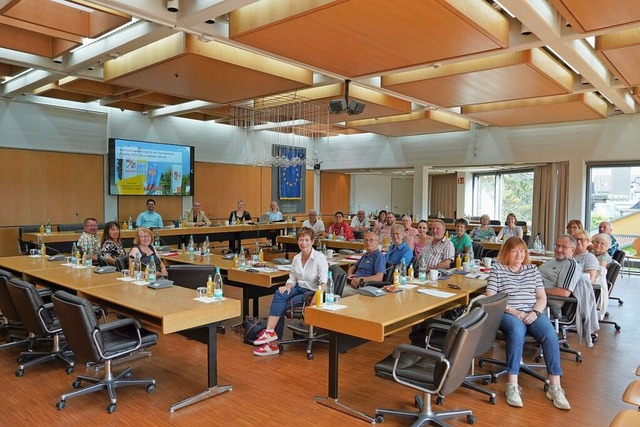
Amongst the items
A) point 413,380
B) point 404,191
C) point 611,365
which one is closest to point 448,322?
point 413,380

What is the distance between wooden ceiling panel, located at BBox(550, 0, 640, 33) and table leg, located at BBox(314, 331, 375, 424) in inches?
134

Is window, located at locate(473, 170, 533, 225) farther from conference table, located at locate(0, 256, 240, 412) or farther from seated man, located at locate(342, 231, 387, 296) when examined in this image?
conference table, located at locate(0, 256, 240, 412)

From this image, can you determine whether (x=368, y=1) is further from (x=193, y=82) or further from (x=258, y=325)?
(x=193, y=82)

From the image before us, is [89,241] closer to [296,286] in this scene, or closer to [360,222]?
[296,286]

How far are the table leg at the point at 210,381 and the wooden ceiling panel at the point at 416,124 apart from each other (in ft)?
26.2

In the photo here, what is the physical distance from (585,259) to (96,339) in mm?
4732

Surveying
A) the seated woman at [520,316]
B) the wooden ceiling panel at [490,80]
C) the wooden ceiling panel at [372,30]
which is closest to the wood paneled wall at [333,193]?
the wooden ceiling panel at [490,80]

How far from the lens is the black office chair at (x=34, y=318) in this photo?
380 cm

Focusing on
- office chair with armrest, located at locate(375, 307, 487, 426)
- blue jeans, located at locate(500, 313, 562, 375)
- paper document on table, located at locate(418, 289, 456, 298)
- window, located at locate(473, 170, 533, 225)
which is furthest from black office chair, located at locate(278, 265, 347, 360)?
window, located at locate(473, 170, 533, 225)

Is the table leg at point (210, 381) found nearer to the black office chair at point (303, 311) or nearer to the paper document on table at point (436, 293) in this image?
the black office chair at point (303, 311)

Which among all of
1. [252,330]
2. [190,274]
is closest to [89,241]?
[190,274]

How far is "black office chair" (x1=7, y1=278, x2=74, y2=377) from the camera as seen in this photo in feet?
12.5

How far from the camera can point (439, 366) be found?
9.43ft

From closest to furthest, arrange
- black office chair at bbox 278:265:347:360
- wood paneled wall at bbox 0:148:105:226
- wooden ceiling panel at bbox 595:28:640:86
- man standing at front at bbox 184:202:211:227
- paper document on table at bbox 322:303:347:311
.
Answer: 1. paper document on table at bbox 322:303:347:311
2. black office chair at bbox 278:265:347:360
3. wooden ceiling panel at bbox 595:28:640:86
4. wood paneled wall at bbox 0:148:105:226
5. man standing at front at bbox 184:202:211:227
